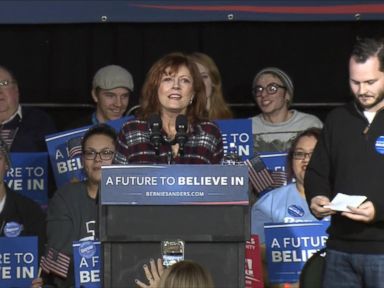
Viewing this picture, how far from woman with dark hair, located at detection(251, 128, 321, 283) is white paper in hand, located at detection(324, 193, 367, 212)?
184cm

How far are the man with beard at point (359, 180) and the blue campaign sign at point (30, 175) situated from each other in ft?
8.57

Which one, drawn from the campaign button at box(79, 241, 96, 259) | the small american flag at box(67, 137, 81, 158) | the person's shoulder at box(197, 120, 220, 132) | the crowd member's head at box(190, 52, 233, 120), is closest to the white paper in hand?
the person's shoulder at box(197, 120, 220, 132)

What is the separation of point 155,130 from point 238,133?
1.94 metres

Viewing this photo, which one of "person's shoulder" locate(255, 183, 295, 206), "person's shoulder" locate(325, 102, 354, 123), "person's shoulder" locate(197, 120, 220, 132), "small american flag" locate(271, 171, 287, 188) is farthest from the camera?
"small american flag" locate(271, 171, 287, 188)

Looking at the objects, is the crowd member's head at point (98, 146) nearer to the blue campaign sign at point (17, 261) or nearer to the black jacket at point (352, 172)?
the blue campaign sign at point (17, 261)

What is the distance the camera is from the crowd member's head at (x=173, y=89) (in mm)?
6000

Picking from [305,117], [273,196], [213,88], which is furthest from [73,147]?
[305,117]

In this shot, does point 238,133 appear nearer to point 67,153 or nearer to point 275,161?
point 275,161

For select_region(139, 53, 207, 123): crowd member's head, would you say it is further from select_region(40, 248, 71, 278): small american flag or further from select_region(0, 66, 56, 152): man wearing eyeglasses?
select_region(0, 66, 56, 152): man wearing eyeglasses

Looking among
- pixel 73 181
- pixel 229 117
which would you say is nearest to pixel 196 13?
pixel 229 117

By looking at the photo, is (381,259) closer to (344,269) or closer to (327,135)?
(344,269)

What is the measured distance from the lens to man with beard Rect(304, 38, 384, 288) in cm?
537

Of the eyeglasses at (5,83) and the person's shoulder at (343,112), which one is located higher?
the eyeglasses at (5,83)

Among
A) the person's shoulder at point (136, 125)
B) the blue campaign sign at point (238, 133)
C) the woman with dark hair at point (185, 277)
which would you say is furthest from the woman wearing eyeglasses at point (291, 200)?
the woman with dark hair at point (185, 277)
